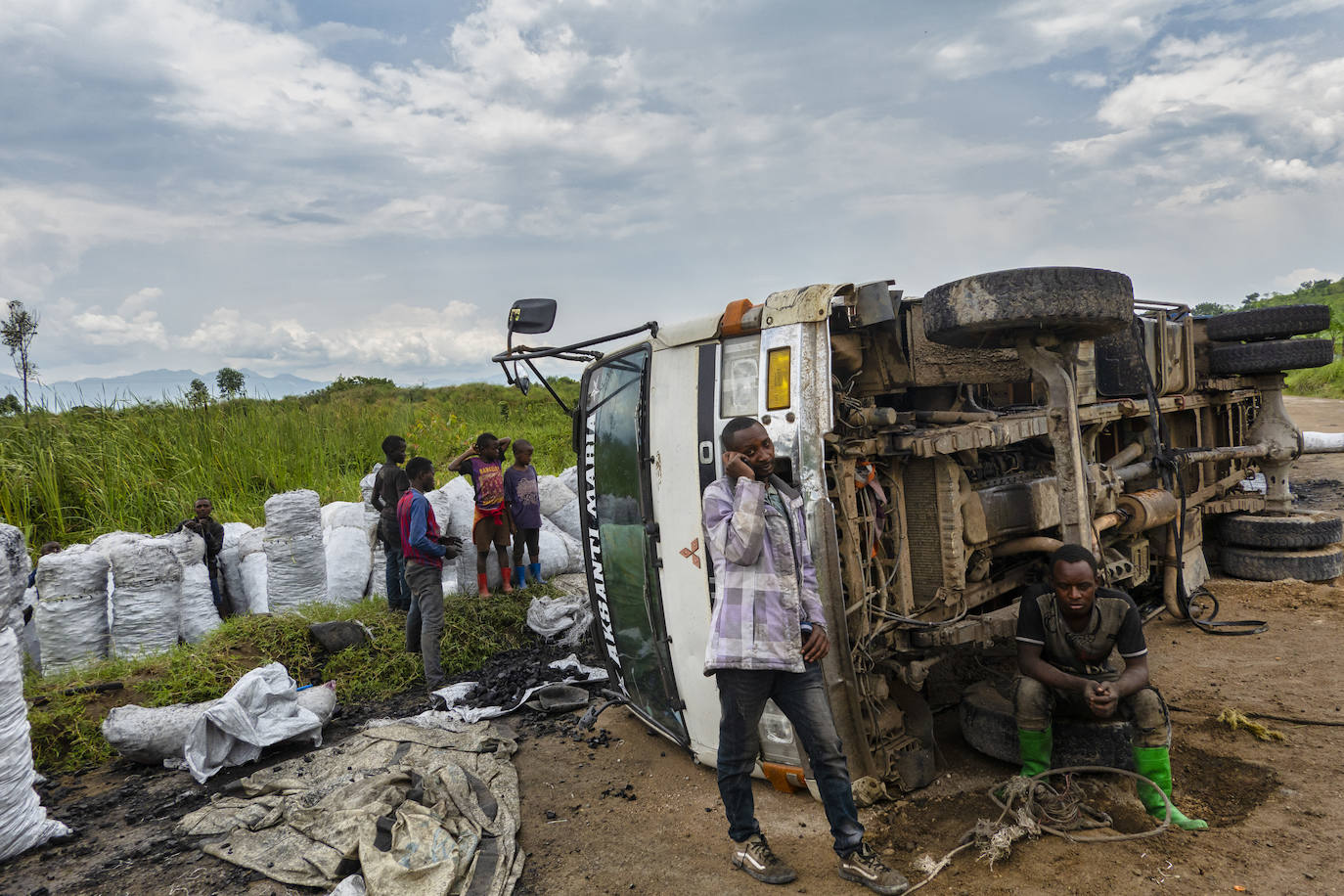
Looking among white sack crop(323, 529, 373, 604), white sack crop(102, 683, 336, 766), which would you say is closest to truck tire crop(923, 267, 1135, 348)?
white sack crop(102, 683, 336, 766)

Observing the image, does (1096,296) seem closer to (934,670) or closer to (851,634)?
(851,634)

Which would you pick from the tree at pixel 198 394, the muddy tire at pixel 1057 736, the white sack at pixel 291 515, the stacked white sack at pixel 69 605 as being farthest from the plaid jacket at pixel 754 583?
the tree at pixel 198 394

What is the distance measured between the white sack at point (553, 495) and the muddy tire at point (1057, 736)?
5.32 meters

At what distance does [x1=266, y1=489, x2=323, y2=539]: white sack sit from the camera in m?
6.25

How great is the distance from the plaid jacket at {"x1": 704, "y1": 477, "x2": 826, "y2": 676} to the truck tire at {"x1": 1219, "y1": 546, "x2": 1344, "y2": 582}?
19.1ft

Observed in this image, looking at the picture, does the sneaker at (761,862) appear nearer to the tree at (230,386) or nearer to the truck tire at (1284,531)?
the truck tire at (1284,531)

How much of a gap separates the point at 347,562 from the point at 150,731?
256 cm

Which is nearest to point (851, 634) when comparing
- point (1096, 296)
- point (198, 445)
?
point (1096, 296)

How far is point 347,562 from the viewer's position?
689 centimetres

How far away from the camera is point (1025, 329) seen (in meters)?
3.43

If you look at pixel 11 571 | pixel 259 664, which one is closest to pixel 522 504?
pixel 259 664

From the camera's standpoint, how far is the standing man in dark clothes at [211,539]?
6539 mm

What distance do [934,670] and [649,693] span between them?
157 cm

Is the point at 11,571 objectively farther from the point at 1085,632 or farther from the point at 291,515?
the point at 1085,632
